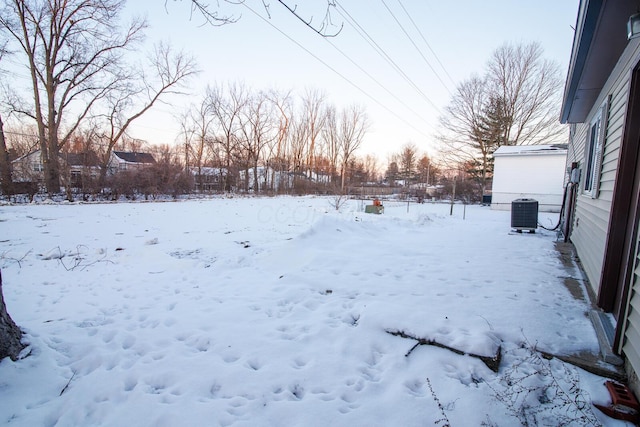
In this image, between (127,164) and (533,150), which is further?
(127,164)

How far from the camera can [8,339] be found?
2.14 meters

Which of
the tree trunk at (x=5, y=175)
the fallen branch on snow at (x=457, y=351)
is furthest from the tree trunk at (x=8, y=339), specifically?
the tree trunk at (x=5, y=175)

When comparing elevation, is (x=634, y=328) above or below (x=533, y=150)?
below

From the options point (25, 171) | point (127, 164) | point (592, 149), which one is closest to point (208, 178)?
point (127, 164)

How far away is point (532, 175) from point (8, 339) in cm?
1940

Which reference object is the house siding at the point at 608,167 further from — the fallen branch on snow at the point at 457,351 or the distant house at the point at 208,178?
the distant house at the point at 208,178

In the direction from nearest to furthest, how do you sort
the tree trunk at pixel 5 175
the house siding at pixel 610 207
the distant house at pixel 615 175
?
the house siding at pixel 610 207 < the distant house at pixel 615 175 < the tree trunk at pixel 5 175

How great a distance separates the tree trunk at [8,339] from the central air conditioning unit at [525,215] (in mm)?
9788

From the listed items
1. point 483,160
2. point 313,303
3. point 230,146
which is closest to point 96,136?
point 230,146

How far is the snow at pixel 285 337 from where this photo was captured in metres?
1.83

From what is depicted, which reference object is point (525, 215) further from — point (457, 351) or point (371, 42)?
point (457, 351)

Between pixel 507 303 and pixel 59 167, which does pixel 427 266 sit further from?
pixel 59 167

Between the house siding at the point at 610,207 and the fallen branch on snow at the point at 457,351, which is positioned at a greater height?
the house siding at the point at 610,207

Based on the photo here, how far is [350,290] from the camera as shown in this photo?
3791 mm
